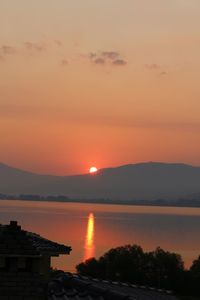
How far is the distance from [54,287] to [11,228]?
14.1 ft

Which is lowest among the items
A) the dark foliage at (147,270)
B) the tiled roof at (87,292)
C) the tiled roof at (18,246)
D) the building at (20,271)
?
the dark foliage at (147,270)

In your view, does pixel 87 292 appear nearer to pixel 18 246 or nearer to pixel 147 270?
pixel 18 246

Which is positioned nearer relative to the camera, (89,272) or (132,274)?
(132,274)

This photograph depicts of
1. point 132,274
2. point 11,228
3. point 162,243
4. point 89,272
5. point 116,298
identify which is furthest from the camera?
point 162,243

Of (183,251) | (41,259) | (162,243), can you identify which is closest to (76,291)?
(41,259)

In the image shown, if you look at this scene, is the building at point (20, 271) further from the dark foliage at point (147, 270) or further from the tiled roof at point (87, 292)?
the dark foliage at point (147, 270)

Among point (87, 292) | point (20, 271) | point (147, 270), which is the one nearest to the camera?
point (20, 271)

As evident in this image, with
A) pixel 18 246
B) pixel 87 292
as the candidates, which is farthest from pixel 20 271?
pixel 87 292

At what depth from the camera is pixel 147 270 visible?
153ft

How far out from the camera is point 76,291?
13.9 meters

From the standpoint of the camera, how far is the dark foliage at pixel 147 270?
4506 centimetres

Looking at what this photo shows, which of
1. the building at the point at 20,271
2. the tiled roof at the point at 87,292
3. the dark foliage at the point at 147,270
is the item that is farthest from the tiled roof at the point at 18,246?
the dark foliage at the point at 147,270

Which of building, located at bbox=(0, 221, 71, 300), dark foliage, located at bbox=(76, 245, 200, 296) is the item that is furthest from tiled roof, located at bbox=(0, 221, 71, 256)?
dark foliage, located at bbox=(76, 245, 200, 296)

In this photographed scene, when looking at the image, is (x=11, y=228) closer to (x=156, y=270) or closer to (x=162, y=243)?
(x=156, y=270)
